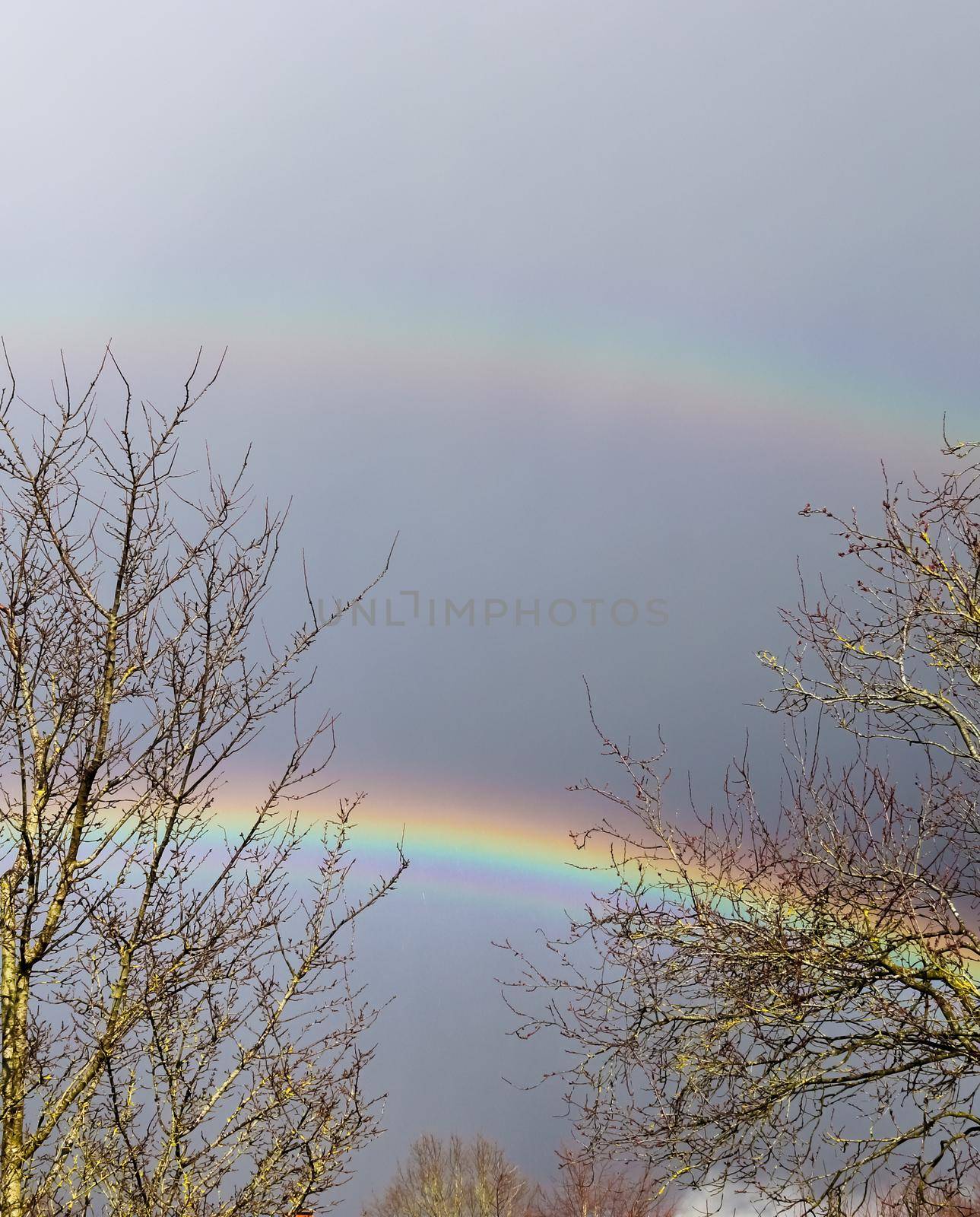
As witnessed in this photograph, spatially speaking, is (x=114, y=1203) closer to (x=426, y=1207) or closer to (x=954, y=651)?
(x=954, y=651)

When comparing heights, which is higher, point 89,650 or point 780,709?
point 780,709

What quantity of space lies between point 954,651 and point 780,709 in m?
1.17

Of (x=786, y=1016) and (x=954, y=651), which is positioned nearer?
(x=786, y=1016)

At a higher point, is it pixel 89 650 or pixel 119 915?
pixel 89 650

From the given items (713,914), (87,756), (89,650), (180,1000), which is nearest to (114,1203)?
(180,1000)

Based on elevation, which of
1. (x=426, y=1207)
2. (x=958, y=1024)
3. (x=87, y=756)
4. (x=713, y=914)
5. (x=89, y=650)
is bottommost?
(x=426, y=1207)

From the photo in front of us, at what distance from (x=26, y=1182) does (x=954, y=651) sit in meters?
5.83

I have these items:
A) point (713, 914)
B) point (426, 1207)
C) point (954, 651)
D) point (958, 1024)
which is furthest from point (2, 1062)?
point (426, 1207)

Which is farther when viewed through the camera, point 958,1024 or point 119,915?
point 958,1024

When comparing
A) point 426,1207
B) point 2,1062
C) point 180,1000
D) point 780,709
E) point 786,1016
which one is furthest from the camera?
point 426,1207

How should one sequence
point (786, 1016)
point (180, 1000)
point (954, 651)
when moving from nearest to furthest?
point (180, 1000) < point (786, 1016) < point (954, 651)

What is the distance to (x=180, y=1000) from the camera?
4910mm

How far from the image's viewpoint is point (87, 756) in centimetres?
457

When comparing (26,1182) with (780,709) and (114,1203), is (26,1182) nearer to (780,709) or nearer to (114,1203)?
(114,1203)
